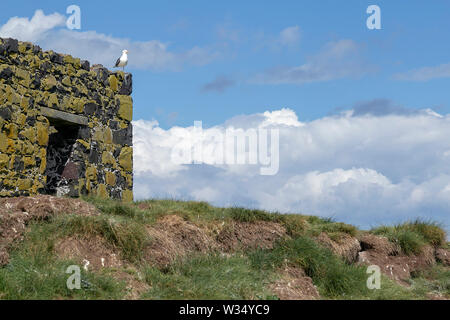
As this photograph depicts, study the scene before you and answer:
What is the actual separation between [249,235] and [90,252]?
2.90 m

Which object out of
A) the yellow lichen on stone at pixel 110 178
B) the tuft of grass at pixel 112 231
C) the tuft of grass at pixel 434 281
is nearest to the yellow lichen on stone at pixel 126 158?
the yellow lichen on stone at pixel 110 178

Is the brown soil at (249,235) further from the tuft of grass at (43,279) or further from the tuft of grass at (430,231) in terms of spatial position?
the tuft of grass at (430,231)

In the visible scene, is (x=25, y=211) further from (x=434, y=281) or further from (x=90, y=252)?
(x=434, y=281)

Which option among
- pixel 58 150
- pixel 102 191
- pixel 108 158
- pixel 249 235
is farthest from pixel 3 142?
pixel 249 235

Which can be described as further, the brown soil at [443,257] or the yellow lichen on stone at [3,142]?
the brown soil at [443,257]

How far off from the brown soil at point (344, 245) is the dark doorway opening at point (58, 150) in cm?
675

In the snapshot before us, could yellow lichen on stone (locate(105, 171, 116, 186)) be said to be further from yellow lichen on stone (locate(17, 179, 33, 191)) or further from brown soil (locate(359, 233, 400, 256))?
brown soil (locate(359, 233, 400, 256))

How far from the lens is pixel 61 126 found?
1394 centimetres

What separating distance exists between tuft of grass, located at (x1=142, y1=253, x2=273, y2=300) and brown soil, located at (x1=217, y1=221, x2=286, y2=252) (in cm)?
68

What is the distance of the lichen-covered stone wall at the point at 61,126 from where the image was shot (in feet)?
38.4

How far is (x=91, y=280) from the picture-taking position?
7199 mm

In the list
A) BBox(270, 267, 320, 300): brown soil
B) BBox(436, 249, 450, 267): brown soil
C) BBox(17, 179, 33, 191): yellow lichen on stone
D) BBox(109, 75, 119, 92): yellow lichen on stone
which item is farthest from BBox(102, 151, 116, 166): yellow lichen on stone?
BBox(436, 249, 450, 267): brown soil

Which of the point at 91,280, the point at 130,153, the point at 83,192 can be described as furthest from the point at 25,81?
the point at 91,280
